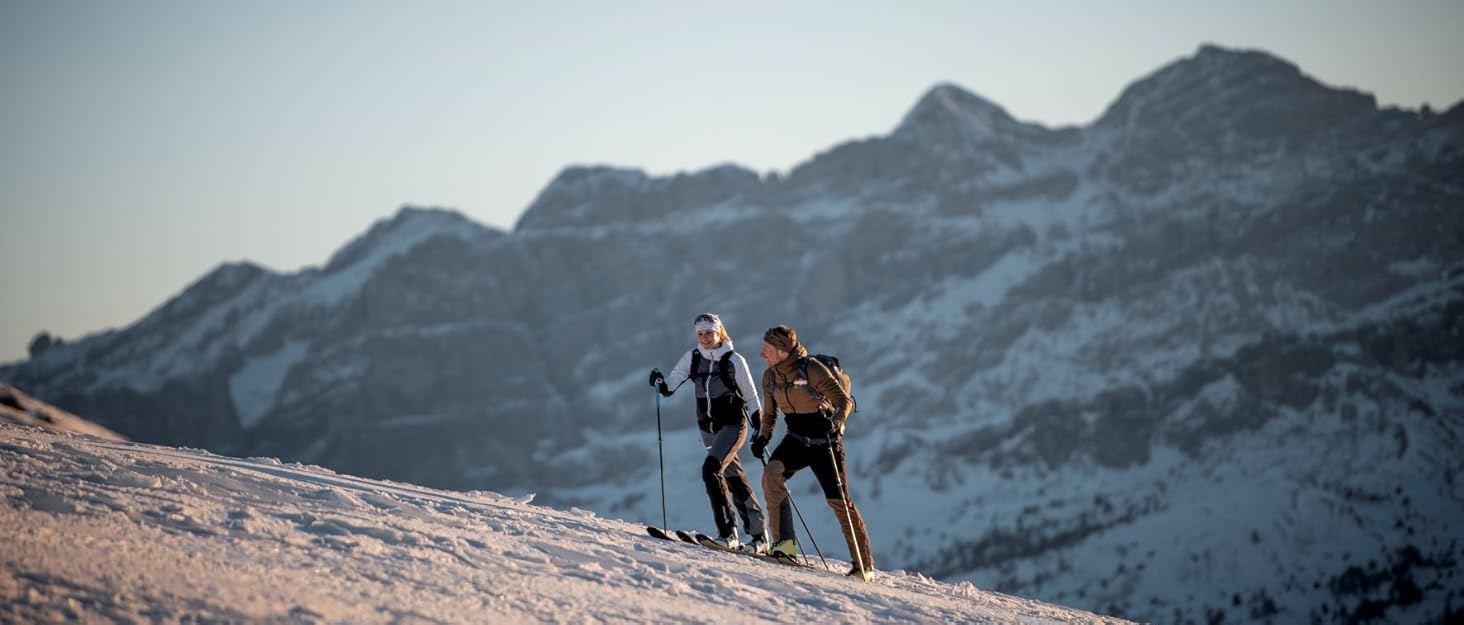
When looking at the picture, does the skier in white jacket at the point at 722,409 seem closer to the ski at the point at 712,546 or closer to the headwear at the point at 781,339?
the ski at the point at 712,546

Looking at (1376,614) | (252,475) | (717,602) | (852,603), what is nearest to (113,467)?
(252,475)

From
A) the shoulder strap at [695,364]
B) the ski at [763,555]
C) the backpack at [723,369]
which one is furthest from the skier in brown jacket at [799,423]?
the shoulder strap at [695,364]

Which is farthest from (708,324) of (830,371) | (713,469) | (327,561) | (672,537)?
(327,561)

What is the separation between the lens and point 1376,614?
19188 cm

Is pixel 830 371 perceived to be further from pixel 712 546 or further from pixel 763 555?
pixel 712 546

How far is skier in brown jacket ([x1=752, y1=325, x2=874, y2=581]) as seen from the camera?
15.8 m

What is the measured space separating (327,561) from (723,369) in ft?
17.9

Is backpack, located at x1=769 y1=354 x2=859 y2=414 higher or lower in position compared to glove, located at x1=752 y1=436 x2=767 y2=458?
higher

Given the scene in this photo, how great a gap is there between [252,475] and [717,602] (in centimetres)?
546

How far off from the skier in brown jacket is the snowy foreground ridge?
813mm

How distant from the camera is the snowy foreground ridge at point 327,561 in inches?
408

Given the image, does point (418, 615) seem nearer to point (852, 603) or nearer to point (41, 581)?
point (41, 581)

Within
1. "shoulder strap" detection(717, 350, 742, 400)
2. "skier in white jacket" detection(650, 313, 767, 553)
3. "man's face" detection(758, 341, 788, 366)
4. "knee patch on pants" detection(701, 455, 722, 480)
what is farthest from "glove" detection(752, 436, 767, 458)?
"man's face" detection(758, 341, 788, 366)

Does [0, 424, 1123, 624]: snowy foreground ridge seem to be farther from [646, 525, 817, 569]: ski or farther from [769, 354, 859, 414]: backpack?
[769, 354, 859, 414]: backpack
